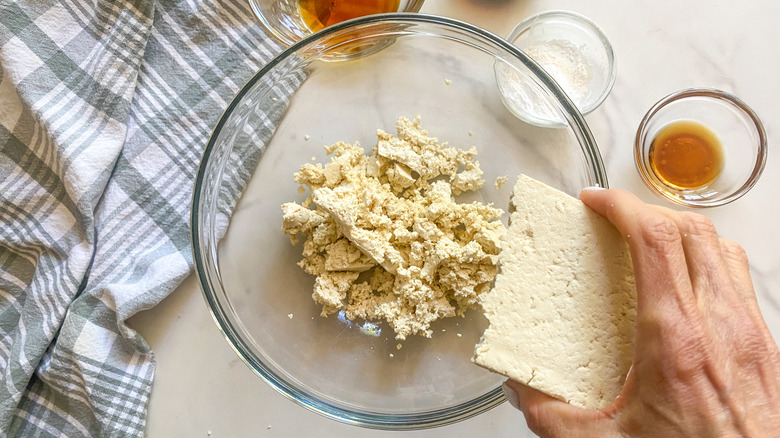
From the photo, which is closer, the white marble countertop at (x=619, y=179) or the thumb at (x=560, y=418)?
the thumb at (x=560, y=418)

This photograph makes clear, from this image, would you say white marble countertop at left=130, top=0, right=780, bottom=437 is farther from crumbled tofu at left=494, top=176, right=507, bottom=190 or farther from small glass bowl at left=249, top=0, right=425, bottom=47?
crumbled tofu at left=494, top=176, right=507, bottom=190

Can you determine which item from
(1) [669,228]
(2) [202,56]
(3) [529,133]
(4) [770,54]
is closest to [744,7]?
(4) [770,54]

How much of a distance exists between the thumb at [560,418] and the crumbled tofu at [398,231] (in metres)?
0.28

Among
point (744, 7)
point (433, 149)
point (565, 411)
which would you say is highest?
point (744, 7)

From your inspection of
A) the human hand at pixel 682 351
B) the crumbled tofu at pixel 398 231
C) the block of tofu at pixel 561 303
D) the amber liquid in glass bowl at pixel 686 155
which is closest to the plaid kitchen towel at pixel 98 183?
the crumbled tofu at pixel 398 231

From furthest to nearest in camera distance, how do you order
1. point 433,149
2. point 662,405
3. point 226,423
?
point 226,423, point 433,149, point 662,405

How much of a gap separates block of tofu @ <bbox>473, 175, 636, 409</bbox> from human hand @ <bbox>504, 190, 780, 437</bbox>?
0.14 feet

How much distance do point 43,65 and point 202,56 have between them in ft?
1.26

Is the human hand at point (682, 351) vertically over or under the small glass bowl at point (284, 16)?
under

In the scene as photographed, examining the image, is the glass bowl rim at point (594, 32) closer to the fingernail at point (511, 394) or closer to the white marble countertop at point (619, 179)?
the white marble countertop at point (619, 179)

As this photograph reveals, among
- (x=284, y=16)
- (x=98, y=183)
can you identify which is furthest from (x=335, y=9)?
(x=98, y=183)

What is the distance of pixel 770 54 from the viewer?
1.51m

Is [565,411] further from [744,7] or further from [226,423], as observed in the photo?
[744,7]

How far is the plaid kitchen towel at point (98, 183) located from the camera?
1.39 meters
